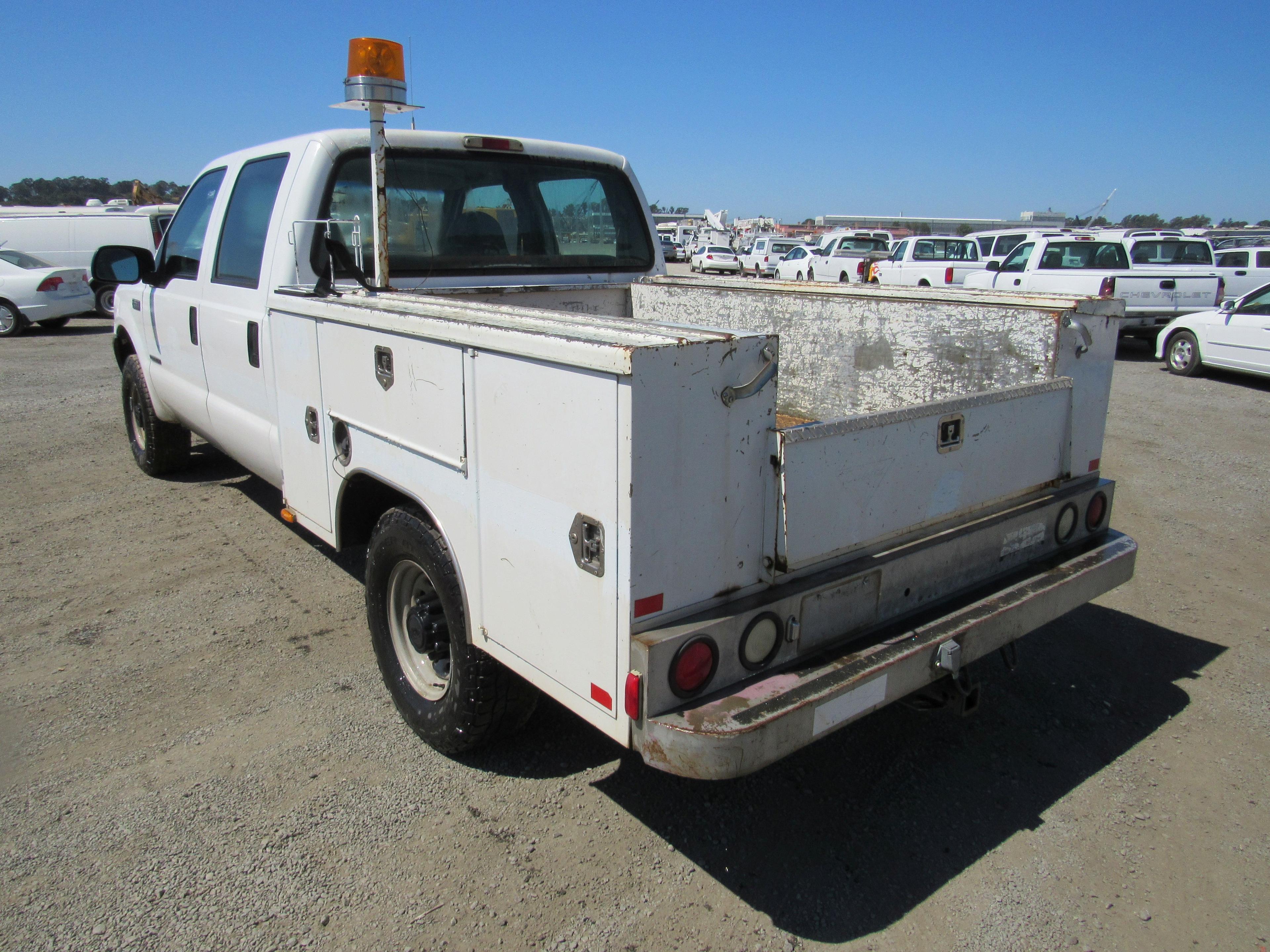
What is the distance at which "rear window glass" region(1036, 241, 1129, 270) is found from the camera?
578 inches

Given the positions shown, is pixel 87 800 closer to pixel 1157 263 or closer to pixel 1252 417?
pixel 1252 417

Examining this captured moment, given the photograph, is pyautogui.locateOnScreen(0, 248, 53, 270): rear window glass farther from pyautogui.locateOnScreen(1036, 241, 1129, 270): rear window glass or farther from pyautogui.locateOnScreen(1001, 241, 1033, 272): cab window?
pyautogui.locateOnScreen(1036, 241, 1129, 270): rear window glass

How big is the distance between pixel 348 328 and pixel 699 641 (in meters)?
1.77

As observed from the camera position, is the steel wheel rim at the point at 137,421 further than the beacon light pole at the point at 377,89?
Yes

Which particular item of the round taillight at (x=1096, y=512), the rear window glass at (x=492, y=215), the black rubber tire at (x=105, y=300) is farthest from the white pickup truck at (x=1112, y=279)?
the black rubber tire at (x=105, y=300)

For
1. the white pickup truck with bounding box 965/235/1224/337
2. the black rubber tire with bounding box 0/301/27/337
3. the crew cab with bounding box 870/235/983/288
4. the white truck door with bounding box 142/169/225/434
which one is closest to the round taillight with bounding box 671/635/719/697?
the white truck door with bounding box 142/169/225/434

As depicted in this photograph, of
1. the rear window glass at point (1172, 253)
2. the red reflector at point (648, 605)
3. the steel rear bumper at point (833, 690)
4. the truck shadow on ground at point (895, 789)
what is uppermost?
the rear window glass at point (1172, 253)

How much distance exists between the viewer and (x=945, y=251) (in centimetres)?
2033

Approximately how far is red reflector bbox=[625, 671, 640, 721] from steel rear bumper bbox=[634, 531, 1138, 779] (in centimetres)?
4

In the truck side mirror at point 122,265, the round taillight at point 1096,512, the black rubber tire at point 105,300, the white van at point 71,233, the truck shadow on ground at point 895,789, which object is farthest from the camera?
the white van at point 71,233

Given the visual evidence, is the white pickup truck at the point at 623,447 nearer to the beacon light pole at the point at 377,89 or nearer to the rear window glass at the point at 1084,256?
the beacon light pole at the point at 377,89

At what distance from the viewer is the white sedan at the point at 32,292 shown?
15.0 metres

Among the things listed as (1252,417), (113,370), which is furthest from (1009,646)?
(113,370)

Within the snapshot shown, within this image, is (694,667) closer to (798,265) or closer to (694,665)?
(694,665)
